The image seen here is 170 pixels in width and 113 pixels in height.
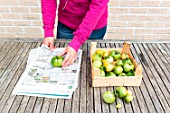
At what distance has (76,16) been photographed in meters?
1.28

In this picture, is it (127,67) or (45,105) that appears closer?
(45,105)

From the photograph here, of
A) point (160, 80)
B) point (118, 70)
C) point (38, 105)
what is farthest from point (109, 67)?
point (38, 105)

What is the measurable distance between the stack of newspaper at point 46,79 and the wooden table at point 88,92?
0.03 m

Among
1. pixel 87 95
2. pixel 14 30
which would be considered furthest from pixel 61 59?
pixel 14 30

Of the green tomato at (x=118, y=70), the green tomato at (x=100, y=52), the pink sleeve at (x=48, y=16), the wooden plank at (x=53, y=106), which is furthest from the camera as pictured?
the pink sleeve at (x=48, y=16)

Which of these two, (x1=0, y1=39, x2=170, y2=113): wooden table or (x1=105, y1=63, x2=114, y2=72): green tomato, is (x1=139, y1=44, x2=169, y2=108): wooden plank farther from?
(x1=105, y1=63, x2=114, y2=72): green tomato

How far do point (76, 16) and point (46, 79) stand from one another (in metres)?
0.50

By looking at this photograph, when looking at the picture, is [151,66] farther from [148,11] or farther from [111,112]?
[148,11]

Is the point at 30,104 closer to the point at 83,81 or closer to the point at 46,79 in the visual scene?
the point at 46,79

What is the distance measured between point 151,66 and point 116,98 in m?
0.34

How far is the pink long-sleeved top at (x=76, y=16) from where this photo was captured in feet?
3.50

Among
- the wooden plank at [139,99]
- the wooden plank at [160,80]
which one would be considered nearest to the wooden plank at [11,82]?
the wooden plank at [139,99]

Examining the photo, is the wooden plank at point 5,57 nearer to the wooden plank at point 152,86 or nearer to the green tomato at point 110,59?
the green tomato at point 110,59

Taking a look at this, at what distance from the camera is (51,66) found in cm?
108
